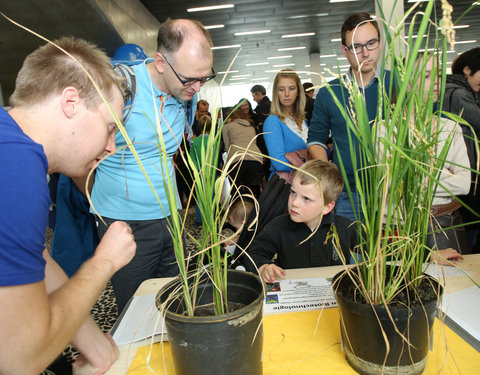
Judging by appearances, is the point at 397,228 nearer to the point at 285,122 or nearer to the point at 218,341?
the point at 218,341

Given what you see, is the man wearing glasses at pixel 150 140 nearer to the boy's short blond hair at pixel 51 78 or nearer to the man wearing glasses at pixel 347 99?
the boy's short blond hair at pixel 51 78

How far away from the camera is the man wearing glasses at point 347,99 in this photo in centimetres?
154

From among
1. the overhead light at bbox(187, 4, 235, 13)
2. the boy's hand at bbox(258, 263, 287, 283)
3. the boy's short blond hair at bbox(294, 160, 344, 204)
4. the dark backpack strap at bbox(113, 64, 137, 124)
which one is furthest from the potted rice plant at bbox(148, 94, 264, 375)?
the overhead light at bbox(187, 4, 235, 13)

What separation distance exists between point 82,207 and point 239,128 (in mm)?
2441

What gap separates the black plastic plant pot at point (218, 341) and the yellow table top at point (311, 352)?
90 millimetres

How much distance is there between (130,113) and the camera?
1246mm

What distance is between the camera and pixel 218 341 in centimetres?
52

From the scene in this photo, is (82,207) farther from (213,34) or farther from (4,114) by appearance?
(213,34)

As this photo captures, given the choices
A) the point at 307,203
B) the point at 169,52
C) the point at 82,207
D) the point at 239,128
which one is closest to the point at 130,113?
the point at 169,52

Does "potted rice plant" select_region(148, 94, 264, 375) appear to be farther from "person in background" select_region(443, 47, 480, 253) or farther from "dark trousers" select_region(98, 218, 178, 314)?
"person in background" select_region(443, 47, 480, 253)

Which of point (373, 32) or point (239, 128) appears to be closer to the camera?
point (373, 32)

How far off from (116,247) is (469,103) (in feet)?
6.76

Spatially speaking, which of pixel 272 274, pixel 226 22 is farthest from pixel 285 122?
pixel 226 22

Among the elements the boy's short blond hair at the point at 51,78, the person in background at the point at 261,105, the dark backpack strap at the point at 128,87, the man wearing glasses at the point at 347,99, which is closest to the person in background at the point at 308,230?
the man wearing glasses at the point at 347,99
